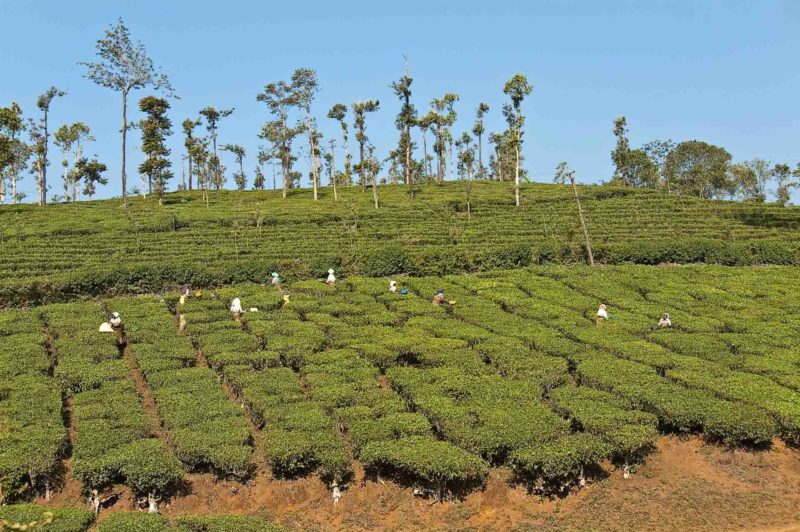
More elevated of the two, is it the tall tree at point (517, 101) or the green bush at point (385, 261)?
the tall tree at point (517, 101)

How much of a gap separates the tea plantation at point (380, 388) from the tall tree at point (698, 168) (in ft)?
202

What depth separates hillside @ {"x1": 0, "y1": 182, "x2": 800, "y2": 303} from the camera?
32562mm

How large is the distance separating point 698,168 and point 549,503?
79866mm

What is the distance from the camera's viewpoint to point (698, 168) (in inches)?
3300

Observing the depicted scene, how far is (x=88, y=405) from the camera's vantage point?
1702cm

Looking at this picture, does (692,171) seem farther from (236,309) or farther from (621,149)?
(236,309)

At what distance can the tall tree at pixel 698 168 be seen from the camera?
276ft

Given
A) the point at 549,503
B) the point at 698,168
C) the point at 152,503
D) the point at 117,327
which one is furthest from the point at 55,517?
the point at 698,168

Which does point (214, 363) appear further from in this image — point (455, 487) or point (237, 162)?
point (237, 162)

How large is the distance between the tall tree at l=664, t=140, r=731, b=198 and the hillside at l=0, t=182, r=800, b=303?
32872 mm

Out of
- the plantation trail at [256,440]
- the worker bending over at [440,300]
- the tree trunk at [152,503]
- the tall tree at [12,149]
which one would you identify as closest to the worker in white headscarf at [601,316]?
the worker bending over at [440,300]

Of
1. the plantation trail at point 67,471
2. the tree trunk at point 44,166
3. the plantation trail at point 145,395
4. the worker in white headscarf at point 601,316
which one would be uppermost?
the tree trunk at point 44,166

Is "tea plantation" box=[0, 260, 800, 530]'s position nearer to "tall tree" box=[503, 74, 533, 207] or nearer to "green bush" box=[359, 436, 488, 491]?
"green bush" box=[359, 436, 488, 491]

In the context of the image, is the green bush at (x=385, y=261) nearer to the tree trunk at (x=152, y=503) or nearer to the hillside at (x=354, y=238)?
the hillside at (x=354, y=238)
